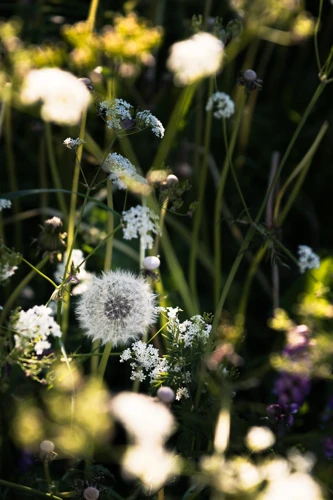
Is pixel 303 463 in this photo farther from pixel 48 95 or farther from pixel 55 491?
pixel 48 95

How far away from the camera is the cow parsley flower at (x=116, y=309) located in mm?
672

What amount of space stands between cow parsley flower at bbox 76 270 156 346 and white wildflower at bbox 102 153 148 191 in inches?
4.1

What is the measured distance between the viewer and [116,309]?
683 mm

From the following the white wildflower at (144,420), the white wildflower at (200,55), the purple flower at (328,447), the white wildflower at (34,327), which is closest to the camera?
the white wildflower at (144,420)

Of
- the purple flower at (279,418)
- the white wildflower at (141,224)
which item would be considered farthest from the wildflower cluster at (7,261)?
the purple flower at (279,418)

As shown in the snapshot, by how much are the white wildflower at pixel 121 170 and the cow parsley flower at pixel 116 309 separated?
4.1 inches

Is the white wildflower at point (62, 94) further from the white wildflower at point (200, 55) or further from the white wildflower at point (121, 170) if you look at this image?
the white wildflower at point (200, 55)

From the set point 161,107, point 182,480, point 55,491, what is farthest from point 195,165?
point 55,491

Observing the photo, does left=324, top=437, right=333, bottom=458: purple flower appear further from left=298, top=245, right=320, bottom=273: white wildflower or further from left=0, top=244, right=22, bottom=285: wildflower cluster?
left=0, top=244, right=22, bottom=285: wildflower cluster

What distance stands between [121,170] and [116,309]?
144 millimetres

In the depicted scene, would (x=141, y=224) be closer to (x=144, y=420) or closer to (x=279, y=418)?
(x=279, y=418)

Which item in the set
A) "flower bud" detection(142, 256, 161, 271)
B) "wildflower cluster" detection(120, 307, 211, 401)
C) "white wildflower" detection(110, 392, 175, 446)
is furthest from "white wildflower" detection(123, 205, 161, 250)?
"white wildflower" detection(110, 392, 175, 446)

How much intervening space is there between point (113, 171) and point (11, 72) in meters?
0.67

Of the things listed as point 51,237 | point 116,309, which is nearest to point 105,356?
point 116,309
